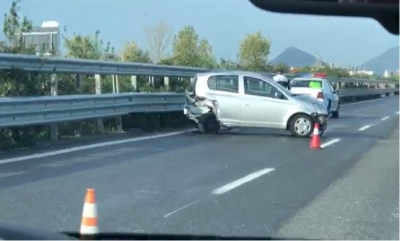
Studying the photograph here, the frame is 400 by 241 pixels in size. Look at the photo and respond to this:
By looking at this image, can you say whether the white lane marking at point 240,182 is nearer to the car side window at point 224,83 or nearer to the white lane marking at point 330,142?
the white lane marking at point 330,142

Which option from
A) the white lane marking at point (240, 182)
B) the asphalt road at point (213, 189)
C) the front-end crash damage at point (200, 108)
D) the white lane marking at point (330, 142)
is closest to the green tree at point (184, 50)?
the front-end crash damage at point (200, 108)

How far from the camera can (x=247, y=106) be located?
20.7m

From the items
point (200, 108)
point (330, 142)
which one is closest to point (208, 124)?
point (200, 108)

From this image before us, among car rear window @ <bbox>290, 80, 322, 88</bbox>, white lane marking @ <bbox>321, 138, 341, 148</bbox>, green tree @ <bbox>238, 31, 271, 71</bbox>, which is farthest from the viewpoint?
car rear window @ <bbox>290, 80, 322, 88</bbox>

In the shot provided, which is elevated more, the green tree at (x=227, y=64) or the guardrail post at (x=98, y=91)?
the green tree at (x=227, y=64)

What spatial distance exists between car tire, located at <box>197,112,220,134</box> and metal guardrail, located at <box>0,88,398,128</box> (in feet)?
3.85

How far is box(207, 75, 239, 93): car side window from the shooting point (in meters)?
20.9

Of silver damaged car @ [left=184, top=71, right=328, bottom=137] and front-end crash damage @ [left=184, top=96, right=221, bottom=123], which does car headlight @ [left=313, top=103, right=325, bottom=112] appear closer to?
silver damaged car @ [left=184, top=71, right=328, bottom=137]

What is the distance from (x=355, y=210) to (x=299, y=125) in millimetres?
11075

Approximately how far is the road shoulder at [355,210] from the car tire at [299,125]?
644 centimetres

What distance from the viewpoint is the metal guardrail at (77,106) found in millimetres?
14258

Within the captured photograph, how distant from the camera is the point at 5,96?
15.4 m

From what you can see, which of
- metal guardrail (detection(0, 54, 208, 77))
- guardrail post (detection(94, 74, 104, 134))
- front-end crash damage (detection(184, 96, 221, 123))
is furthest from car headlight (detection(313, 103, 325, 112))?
guardrail post (detection(94, 74, 104, 134))

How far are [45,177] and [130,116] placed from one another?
883 centimetres
